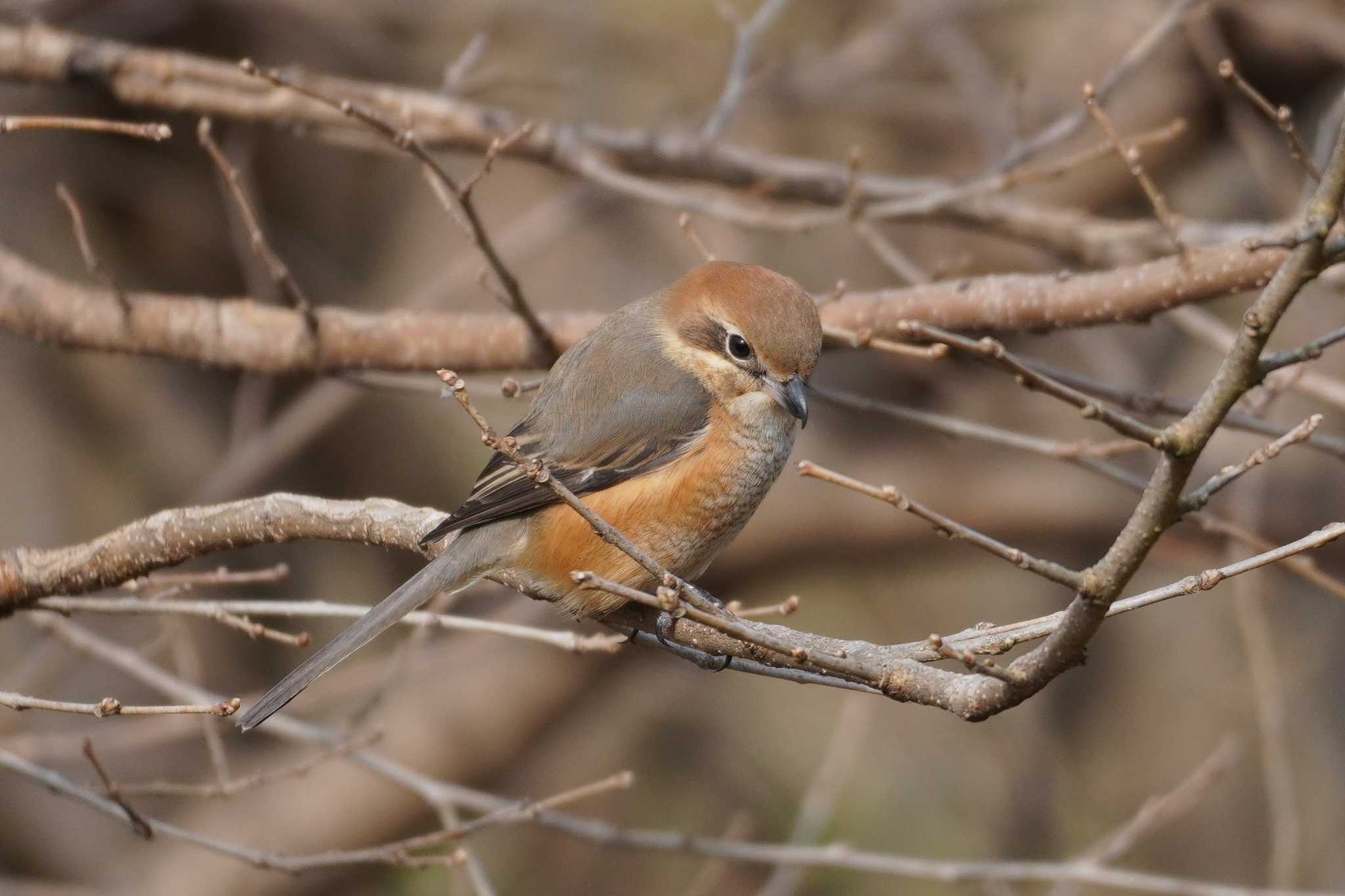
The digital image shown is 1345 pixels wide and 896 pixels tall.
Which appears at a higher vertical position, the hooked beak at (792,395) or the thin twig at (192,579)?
the hooked beak at (792,395)

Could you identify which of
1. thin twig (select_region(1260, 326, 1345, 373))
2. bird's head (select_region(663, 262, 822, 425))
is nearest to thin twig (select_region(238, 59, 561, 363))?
bird's head (select_region(663, 262, 822, 425))

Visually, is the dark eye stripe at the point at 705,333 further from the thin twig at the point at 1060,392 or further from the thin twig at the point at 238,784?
the thin twig at the point at 1060,392

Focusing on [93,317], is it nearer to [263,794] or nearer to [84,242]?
[84,242]

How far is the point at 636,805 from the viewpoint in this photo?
24.2ft

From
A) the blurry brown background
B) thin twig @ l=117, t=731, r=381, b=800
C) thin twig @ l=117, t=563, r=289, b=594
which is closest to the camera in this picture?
thin twig @ l=117, t=563, r=289, b=594

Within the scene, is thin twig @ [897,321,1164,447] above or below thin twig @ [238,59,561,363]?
below

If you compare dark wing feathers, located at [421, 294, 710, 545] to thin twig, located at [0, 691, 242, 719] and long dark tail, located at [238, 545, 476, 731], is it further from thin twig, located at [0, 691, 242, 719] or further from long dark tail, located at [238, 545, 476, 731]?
thin twig, located at [0, 691, 242, 719]

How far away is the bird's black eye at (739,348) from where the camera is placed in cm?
358

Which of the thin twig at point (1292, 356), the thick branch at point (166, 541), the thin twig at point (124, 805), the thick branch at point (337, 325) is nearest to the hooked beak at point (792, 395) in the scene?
the thick branch at point (337, 325)

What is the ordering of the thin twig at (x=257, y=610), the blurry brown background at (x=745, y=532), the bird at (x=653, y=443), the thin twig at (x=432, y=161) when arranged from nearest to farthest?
1. the thin twig at (x=257, y=610)
2. the thin twig at (x=432, y=161)
3. the bird at (x=653, y=443)
4. the blurry brown background at (x=745, y=532)

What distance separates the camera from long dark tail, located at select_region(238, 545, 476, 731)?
2773mm

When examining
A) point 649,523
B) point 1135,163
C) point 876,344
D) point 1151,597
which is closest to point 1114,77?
point 1135,163

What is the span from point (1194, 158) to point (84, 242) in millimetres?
4998

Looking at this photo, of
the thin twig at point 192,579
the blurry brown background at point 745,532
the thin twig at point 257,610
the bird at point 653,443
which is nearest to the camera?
the thin twig at point 257,610
